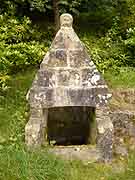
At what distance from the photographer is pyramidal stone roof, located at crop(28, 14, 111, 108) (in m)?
6.45

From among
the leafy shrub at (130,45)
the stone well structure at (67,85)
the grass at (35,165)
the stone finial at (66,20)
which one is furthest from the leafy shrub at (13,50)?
the leafy shrub at (130,45)

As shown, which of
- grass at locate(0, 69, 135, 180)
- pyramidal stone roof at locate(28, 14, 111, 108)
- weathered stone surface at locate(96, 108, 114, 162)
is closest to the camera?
grass at locate(0, 69, 135, 180)

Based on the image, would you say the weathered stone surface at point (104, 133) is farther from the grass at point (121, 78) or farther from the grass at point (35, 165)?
the grass at point (121, 78)

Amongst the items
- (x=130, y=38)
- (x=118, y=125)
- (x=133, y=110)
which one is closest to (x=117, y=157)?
(x=118, y=125)

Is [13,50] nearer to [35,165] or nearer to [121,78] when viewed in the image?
[35,165]

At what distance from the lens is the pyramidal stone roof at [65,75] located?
6453mm

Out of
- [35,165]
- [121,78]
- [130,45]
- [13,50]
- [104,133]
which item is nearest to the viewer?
[35,165]

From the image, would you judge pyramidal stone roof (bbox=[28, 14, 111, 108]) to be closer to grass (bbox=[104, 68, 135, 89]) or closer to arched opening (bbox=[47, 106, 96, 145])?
arched opening (bbox=[47, 106, 96, 145])

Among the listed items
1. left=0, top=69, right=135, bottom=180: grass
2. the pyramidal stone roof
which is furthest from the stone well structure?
left=0, top=69, right=135, bottom=180: grass

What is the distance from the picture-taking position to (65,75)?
21.2 feet

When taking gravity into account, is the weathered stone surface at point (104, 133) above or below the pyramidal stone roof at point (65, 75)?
below

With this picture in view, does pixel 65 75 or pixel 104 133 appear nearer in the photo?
pixel 65 75

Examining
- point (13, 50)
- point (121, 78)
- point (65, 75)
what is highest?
point (13, 50)

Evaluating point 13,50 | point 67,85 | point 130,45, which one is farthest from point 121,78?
point 67,85
